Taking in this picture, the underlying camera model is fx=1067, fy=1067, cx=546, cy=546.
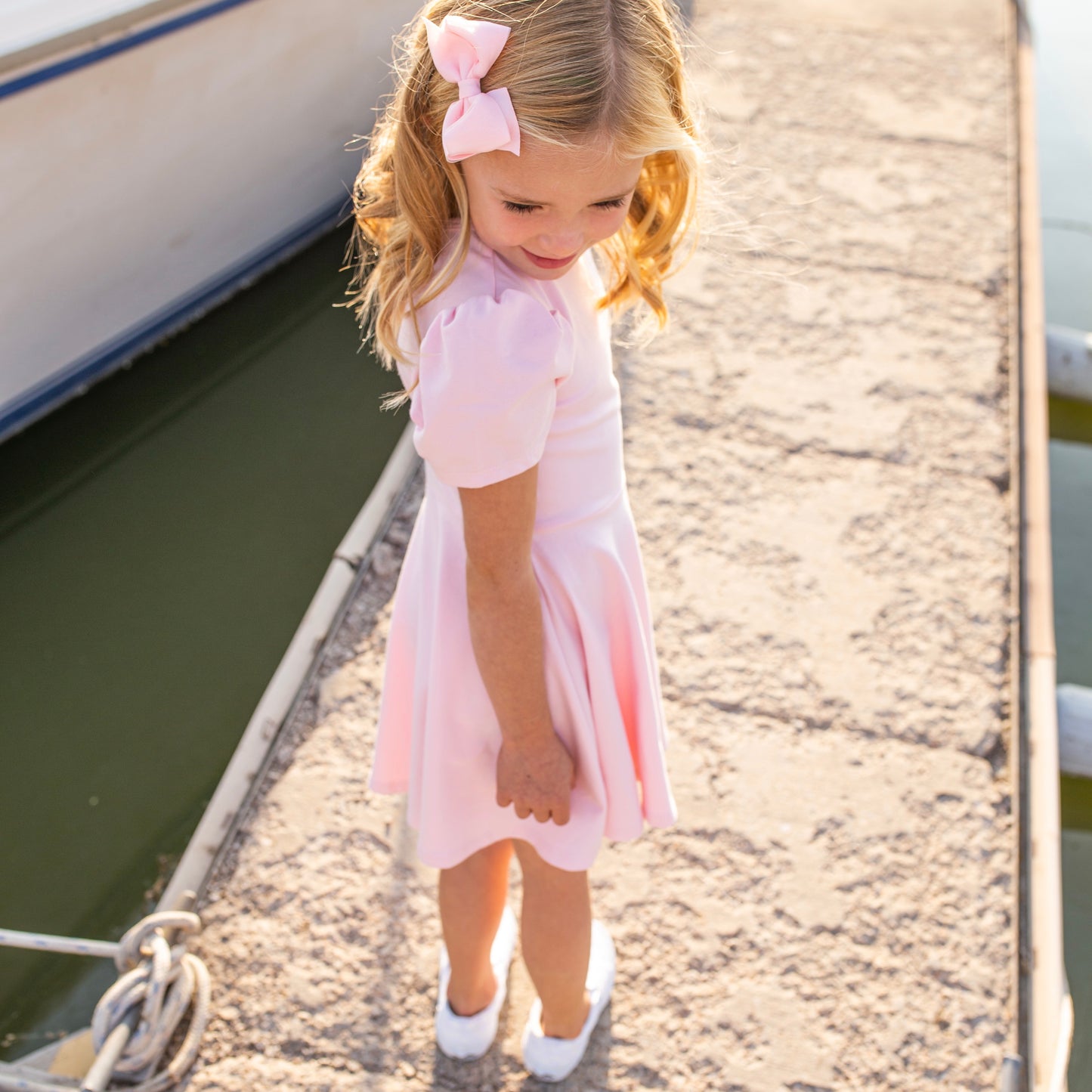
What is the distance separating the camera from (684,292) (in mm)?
3301

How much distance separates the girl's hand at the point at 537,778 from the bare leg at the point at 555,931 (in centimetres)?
15

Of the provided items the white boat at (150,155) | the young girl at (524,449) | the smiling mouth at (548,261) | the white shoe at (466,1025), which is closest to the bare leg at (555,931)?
the young girl at (524,449)

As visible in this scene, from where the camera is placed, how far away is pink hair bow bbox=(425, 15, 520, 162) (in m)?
0.91

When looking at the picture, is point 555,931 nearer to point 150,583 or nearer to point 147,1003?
point 147,1003

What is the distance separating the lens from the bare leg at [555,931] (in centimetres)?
140

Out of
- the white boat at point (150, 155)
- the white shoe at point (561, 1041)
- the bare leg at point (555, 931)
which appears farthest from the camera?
the white boat at point (150, 155)

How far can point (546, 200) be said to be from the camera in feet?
3.22

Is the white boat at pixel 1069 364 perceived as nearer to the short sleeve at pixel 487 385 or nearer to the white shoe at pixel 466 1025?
the white shoe at pixel 466 1025

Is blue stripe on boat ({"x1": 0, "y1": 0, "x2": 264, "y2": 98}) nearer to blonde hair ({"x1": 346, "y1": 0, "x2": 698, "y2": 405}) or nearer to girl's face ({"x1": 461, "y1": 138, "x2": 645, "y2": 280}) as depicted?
blonde hair ({"x1": 346, "y1": 0, "x2": 698, "y2": 405})

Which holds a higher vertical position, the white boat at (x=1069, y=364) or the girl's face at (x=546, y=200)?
the girl's face at (x=546, y=200)

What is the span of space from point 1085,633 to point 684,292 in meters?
1.53

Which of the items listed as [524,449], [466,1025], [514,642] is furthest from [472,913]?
[524,449]

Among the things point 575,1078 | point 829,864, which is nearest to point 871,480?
point 829,864

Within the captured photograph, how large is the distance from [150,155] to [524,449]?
108 inches
